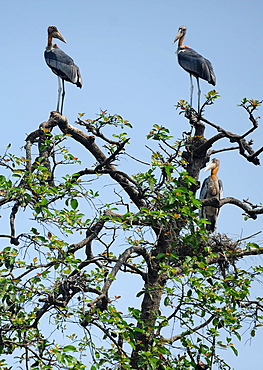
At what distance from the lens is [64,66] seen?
427 inches

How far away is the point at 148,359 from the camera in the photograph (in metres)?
5.58

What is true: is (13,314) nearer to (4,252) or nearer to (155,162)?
(4,252)

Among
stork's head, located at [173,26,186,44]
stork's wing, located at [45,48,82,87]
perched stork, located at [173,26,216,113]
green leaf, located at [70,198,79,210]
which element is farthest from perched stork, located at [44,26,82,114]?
green leaf, located at [70,198,79,210]

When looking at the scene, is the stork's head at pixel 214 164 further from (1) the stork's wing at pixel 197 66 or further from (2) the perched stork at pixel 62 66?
(2) the perched stork at pixel 62 66

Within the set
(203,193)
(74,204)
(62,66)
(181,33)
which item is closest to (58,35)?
(62,66)

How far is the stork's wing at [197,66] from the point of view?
10742 mm

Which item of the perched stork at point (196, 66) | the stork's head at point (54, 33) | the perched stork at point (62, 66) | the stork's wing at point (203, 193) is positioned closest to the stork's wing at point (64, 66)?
the perched stork at point (62, 66)

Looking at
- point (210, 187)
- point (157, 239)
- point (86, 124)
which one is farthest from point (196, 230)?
point (210, 187)

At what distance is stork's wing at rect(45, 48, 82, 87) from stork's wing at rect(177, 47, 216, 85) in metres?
1.69

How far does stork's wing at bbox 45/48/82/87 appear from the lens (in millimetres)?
10728

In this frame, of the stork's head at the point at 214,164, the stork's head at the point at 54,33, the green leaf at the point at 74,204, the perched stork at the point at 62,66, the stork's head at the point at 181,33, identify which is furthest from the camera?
the stork's head at the point at 181,33

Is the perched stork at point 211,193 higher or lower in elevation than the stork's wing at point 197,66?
lower

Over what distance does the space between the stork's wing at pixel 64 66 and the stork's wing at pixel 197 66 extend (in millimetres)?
1687

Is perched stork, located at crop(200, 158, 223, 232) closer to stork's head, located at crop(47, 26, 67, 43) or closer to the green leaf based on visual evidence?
stork's head, located at crop(47, 26, 67, 43)
